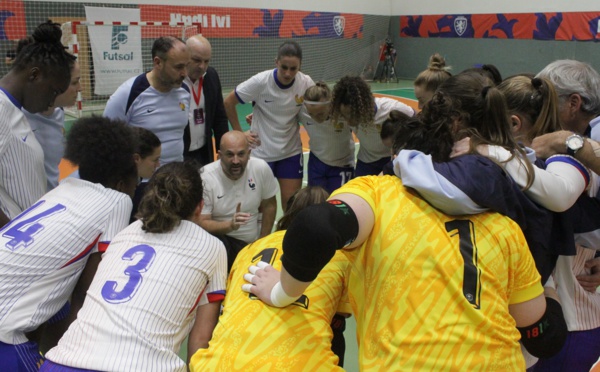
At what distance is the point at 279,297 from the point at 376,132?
291cm

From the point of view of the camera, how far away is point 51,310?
7.15 feet

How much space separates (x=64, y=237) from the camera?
215cm

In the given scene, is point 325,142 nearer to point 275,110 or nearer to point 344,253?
point 275,110

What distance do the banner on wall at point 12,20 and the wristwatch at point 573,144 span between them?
488 inches

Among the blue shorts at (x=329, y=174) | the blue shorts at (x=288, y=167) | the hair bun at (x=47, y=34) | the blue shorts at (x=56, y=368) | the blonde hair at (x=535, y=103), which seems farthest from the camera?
the blue shorts at (x=288, y=167)

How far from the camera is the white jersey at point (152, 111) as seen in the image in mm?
3838

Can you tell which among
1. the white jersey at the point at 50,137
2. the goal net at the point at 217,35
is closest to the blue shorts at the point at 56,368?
the white jersey at the point at 50,137

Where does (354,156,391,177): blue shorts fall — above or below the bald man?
below

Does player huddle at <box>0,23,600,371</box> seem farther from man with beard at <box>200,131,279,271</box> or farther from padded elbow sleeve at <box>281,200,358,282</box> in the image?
man with beard at <box>200,131,279,271</box>

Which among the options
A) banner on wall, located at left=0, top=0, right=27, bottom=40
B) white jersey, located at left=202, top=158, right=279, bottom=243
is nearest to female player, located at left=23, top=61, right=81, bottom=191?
white jersey, located at left=202, top=158, right=279, bottom=243

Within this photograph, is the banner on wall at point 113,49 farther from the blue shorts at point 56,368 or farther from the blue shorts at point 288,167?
the blue shorts at point 56,368

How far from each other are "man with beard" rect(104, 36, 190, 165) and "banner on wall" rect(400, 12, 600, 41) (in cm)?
1636

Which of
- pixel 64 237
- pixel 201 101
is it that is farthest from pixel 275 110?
pixel 64 237

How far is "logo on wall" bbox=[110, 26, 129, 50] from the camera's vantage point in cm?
1175
